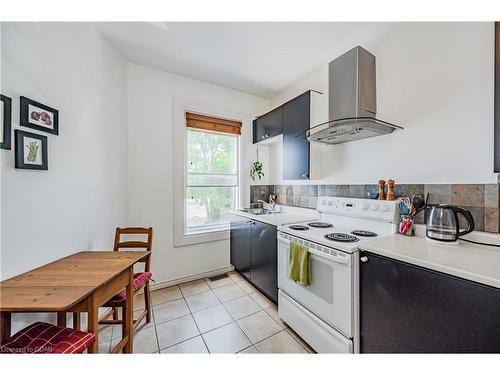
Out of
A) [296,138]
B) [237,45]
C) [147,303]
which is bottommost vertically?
[147,303]

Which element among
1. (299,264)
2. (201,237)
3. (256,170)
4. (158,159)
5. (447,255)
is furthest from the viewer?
(256,170)

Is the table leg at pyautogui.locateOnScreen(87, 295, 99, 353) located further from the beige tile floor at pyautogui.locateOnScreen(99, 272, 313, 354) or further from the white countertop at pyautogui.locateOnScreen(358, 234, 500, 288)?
the white countertop at pyautogui.locateOnScreen(358, 234, 500, 288)

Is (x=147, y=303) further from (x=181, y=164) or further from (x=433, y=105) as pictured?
(x=433, y=105)

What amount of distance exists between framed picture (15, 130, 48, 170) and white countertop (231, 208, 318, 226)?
1779 mm

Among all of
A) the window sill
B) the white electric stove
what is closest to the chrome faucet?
the window sill

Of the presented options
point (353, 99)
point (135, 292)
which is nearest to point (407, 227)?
point (353, 99)

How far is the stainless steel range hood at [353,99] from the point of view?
1.55m

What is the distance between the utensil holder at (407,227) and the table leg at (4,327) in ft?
8.14

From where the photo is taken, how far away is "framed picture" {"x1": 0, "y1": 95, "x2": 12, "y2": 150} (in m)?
0.98

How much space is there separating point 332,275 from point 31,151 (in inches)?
80.1

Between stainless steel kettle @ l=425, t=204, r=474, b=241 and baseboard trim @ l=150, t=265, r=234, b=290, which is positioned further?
baseboard trim @ l=150, t=265, r=234, b=290

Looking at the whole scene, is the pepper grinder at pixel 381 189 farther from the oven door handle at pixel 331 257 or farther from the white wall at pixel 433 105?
the oven door handle at pixel 331 257

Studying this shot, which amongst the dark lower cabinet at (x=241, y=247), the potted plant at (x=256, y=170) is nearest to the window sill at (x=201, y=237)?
the dark lower cabinet at (x=241, y=247)

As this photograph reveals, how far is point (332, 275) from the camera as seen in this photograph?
4.35ft
